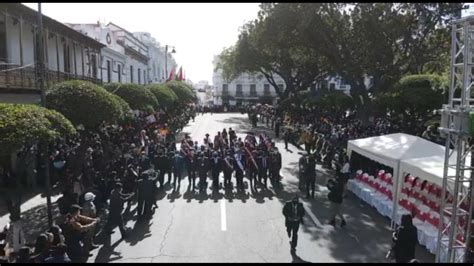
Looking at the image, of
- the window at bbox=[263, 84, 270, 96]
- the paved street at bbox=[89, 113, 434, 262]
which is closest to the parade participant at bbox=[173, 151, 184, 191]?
the paved street at bbox=[89, 113, 434, 262]

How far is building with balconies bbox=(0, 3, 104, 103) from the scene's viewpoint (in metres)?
16.8

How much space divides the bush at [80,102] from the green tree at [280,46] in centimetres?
1217

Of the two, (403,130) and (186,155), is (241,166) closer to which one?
(186,155)

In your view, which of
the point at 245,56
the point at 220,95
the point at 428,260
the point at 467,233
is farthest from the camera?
the point at 220,95

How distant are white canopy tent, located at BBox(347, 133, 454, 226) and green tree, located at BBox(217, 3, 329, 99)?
33.7ft

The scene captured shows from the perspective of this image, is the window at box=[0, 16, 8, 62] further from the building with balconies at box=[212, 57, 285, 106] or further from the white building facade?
the building with balconies at box=[212, 57, 285, 106]

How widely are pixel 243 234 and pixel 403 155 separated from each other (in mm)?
4790

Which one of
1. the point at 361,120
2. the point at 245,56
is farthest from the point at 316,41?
the point at 245,56

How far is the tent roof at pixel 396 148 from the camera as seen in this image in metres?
11.9

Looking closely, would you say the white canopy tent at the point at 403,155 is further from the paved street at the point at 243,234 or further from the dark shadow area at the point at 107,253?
the dark shadow area at the point at 107,253

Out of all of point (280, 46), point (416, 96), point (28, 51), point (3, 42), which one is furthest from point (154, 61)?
point (416, 96)

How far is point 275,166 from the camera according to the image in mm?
14867

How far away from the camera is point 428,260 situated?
30.2 ft

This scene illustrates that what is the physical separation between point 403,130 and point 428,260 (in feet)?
54.0
